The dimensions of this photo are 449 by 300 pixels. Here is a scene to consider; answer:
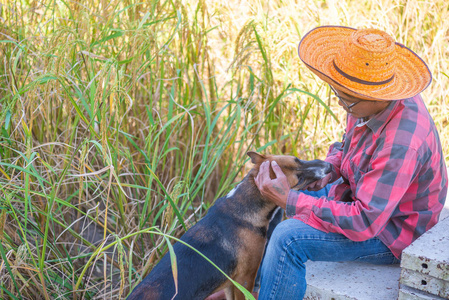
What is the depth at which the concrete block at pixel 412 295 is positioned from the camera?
1965 mm

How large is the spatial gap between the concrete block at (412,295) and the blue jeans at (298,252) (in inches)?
12.7

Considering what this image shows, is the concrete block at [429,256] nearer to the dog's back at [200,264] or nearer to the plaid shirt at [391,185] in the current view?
the plaid shirt at [391,185]

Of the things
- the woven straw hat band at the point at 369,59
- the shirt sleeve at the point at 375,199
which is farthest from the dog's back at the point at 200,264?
the woven straw hat band at the point at 369,59

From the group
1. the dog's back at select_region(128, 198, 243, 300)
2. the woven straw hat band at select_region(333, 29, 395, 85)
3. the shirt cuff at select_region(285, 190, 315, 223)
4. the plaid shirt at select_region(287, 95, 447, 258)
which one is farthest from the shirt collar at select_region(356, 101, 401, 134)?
the dog's back at select_region(128, 198, 243, 300)

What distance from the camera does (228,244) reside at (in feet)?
8.39

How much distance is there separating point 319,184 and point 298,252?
2.09 feet

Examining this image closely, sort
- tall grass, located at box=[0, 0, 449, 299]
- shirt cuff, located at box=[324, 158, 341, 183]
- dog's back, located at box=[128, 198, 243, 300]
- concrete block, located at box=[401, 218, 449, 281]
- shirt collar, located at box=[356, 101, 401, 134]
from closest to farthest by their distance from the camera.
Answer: concrete block, located at box=[401, 218, 449, 281]
shirt collar, located at box=[356, 101, 401, 134]
dog's back, located at box=[128, 198, 243, 300]
tall grass, located at box=[0, 0, 449, 299]
shirt cuff, located at box=[324, 158, 341, 183]

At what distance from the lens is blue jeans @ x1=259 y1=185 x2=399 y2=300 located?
225cm

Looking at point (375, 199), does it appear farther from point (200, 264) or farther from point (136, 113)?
point (136, 113)

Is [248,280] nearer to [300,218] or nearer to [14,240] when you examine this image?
[300,218]

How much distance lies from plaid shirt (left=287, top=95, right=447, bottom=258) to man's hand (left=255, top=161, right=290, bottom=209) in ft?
0.32

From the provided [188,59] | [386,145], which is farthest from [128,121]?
[386,145]

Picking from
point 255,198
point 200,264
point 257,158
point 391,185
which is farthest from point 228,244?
point 391,185

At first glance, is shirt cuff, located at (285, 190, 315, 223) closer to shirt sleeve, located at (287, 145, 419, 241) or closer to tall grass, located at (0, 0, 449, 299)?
shirt sleeve, located at (287, 145, 419, 241)
